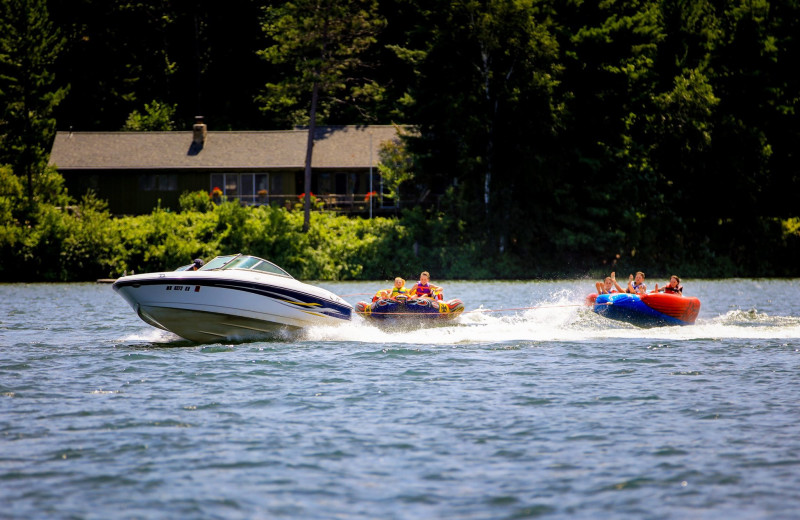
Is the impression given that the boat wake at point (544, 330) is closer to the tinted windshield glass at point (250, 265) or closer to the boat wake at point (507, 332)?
the boat wake at point (507, 332)

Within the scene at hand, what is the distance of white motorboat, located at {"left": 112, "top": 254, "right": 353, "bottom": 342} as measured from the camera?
67.3 feet

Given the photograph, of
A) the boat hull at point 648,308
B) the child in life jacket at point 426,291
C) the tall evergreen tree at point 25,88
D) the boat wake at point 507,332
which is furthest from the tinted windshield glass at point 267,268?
the tall evergreen tree at point 25,88

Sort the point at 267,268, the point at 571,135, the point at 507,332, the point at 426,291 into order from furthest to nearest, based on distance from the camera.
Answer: the point at 571,135 < the point at 426,291 < the point at 507,332 < the point at 267,268

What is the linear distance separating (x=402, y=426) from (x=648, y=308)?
499 inches

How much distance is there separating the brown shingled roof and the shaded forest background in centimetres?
542

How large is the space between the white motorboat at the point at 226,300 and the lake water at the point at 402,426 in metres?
0.44

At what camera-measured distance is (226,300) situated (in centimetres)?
2081

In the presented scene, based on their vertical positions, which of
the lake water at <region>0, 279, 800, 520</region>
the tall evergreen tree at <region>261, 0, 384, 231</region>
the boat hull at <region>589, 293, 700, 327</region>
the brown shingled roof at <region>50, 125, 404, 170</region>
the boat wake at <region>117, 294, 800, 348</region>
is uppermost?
the tall evergreen tree at <region>261, 0, 384, 231</region>

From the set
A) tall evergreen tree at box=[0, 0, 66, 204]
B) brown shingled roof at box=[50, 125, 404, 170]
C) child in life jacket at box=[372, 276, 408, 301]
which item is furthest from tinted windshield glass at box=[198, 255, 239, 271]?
brown shingled roof at box=[50, 125, 404, 170]

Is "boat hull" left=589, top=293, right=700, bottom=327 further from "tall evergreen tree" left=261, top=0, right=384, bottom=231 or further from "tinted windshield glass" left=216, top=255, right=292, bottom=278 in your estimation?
"tall evergreen tree" left=261, top=0, right=384, bottom=231

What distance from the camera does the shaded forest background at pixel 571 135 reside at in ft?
175

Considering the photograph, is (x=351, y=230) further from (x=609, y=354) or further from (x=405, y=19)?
(x=609, y=354)

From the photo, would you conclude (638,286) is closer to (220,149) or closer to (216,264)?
(216,264)

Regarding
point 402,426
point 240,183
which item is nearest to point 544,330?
point 402,426
